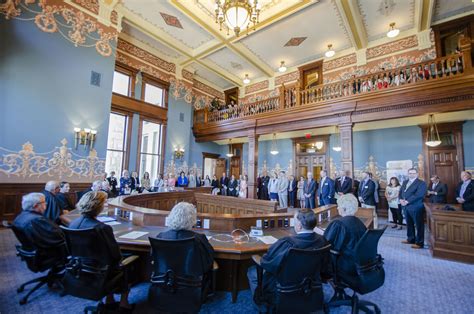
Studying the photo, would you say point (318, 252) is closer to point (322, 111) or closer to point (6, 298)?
point (6, 298)

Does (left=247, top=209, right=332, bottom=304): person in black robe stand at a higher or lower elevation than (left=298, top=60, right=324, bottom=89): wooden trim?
lower

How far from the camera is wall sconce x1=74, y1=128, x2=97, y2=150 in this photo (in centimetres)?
588

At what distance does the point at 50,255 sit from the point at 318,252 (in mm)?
2726

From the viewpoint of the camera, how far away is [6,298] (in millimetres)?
2193

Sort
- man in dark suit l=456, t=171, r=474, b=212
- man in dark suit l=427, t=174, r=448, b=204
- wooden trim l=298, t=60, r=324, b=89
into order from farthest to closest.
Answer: wooden trim l=298, t=60, r=324, b=89, man in dark suit l=427, t=174, r=448, b=204, man in dark suit l=456, t=171, r=474, b=212

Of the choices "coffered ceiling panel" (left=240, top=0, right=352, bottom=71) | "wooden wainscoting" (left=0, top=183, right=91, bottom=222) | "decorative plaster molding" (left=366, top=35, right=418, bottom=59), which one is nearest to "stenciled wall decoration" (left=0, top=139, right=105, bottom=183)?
"wooden wainscoting" (left=0, top=183, right=91, bottom=222)

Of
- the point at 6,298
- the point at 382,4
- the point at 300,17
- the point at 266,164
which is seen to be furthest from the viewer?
the point at 266,164

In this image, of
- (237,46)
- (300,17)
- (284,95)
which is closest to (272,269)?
(284,95)

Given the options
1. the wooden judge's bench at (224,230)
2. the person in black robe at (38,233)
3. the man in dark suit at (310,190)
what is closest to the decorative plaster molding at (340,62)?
the man in dark suit at (310,190)

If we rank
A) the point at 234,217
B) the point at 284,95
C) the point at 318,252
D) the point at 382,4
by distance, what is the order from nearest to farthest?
the point at 318,252 < the point at 234,217 < the point at 382,4 < the point at 284,95

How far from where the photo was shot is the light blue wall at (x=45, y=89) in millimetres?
4910

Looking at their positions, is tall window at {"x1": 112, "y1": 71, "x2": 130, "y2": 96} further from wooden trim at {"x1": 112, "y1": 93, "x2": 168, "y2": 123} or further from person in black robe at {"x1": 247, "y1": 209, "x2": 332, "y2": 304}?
person in black robe at {"x1": 247, "y1": 209, "x2": 332, "y2": 304}

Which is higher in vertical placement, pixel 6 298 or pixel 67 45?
pixel 67 45

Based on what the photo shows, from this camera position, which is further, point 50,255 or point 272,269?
point 50,255
